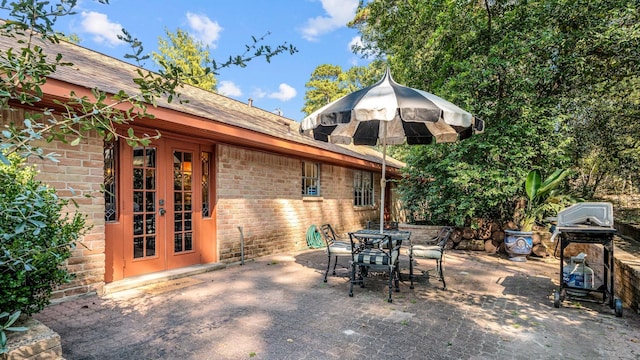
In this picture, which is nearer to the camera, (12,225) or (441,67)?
(12,225)

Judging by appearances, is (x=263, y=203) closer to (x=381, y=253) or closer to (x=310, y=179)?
(x=310, y=179)

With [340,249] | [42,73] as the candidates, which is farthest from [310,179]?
[42,73]

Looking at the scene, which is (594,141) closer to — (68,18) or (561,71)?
(561,71)

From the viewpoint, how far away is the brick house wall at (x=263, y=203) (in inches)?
259

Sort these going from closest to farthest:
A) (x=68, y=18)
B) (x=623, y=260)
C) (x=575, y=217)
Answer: (x=68, y=18), (x=575, y=217), (x=623, y=260)

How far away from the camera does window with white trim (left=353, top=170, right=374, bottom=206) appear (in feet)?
39.2

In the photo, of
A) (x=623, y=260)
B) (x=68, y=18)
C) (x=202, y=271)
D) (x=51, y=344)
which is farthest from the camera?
(x=202, y=271)

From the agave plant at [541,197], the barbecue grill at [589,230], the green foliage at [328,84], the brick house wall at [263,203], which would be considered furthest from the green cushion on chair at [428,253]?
the green foliage at [328,84]

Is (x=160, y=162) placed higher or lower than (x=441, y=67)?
lower

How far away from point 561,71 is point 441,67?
2800 mm

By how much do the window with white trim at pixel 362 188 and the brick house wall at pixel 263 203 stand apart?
5.84ft

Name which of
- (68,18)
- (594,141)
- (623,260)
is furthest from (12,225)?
(594,141)

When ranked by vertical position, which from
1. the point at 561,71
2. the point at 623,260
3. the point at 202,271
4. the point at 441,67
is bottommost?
the point at 202,271

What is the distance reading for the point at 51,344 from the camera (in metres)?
2.31
